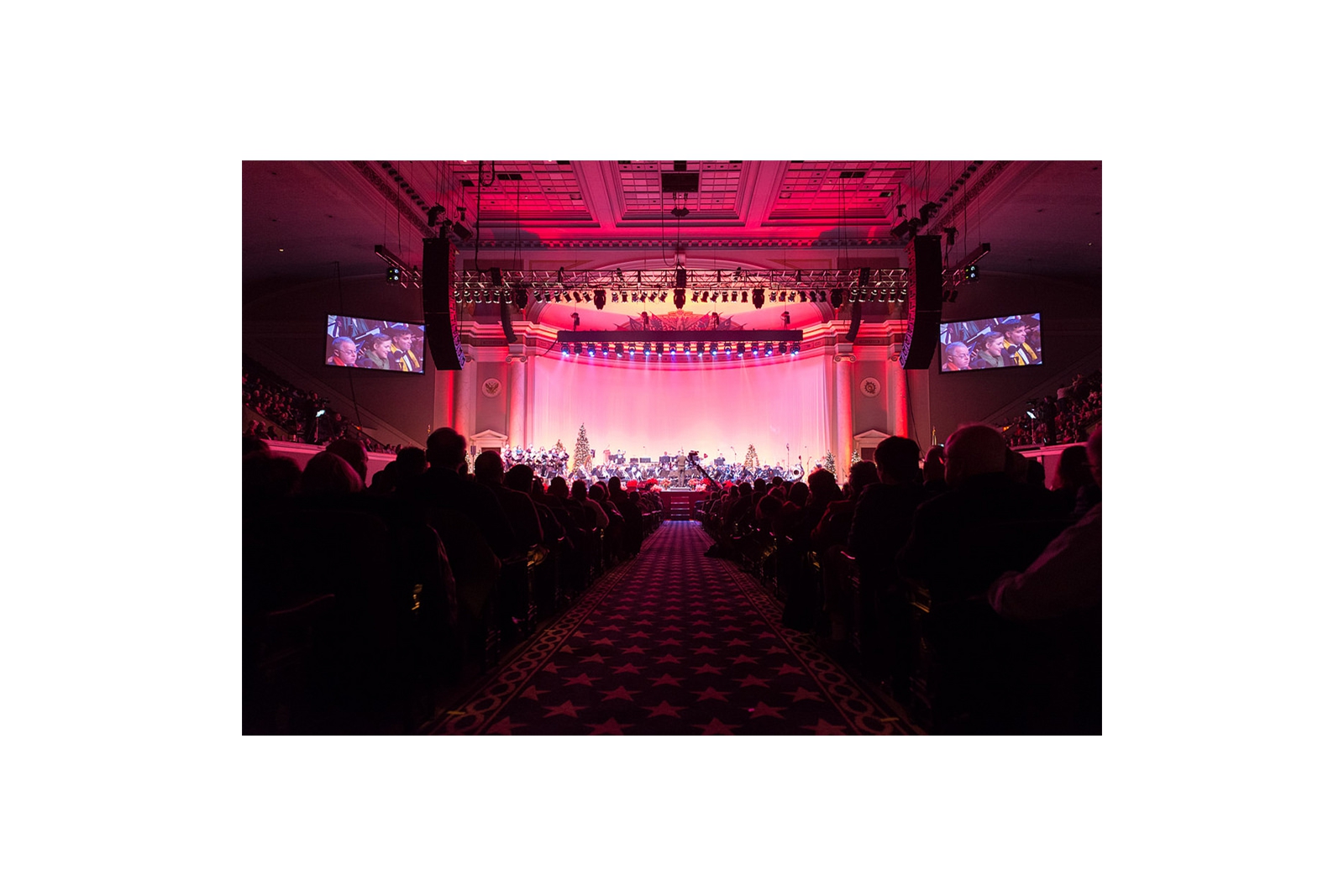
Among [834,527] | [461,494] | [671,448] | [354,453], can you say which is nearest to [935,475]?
[834,527]

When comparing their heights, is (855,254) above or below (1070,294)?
above

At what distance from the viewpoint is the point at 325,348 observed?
13.2 m

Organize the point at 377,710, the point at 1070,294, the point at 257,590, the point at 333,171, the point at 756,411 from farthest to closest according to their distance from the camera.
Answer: the point at 756,411 < the point at 1070,294 < the point at 333,171 < the point at 377,710 < the point at 257,590

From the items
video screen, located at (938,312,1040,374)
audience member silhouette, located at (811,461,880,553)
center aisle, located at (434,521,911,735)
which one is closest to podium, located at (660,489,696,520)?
video screen, located at (938,312,1040,374)

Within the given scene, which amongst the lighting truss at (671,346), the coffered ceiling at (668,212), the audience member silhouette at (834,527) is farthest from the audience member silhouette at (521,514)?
the lighting truss at (671,346)

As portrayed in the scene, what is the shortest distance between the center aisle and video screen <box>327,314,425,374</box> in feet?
33.3

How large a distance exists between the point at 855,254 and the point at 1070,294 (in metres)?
3.96

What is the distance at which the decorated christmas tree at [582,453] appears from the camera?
1691cm

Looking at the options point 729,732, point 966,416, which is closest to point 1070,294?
point 966,416

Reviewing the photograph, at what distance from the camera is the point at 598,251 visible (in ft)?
44.3

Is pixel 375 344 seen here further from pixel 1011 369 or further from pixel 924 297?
pixel 1011 369

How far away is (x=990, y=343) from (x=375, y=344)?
12.0m

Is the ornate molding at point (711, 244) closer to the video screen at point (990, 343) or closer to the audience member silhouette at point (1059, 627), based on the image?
the video screen at point (990, 343)

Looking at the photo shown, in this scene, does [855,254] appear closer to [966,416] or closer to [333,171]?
[966,416]
